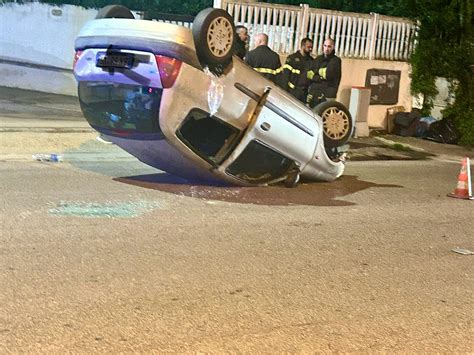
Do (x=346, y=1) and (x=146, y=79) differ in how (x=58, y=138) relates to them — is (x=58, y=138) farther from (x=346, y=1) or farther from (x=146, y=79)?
(x=346, y=1)

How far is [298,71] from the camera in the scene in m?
12.4

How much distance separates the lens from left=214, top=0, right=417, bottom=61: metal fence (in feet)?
48.5

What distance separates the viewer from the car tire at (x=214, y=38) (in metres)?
7.75

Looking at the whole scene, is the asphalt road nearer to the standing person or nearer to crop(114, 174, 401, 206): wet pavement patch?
crop(114, 174, 401, 206): wet pavement patch

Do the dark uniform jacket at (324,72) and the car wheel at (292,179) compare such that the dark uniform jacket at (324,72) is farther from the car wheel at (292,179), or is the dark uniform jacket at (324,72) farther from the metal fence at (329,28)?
the car wheel at (292,179)

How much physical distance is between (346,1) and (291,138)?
38.3ft

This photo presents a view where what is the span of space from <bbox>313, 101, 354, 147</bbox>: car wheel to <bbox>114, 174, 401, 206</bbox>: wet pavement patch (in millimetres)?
614

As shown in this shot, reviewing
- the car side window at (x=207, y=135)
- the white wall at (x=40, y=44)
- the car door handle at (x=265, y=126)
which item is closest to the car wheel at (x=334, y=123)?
the car door handle at (x=265, y=126)

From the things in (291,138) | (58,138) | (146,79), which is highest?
(146,79)

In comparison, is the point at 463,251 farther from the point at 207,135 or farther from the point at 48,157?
the point at 48,157

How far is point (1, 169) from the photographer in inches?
363

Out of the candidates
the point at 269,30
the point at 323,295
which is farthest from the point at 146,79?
the point at 269,30

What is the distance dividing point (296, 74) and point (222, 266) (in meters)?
6.85

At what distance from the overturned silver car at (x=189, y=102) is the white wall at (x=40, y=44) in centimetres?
909
